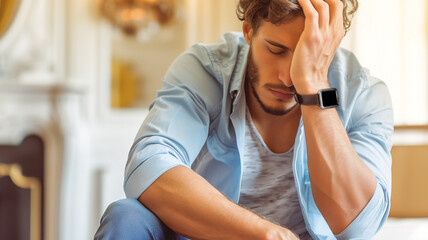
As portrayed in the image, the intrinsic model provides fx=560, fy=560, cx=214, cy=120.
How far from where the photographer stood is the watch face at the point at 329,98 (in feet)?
3.74

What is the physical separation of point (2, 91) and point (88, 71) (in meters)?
0.50

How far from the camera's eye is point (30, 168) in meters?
2.82

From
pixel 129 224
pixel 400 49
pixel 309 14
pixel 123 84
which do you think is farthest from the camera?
pixel 123 84

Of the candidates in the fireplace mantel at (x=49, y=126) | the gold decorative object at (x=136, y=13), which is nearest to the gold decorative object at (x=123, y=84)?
the gold decorative object at (x=136, y=13)

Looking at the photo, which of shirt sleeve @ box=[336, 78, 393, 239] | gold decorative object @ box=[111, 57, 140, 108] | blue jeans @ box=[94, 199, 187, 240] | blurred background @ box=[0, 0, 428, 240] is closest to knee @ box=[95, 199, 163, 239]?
blue jeans @ box=[94, 199, 187, 240]

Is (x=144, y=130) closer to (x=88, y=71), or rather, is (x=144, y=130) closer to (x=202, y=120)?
(x=202, y=120)

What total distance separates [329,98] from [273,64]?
0.45 ft

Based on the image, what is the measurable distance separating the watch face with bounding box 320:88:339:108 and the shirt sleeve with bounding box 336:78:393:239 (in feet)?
0.40

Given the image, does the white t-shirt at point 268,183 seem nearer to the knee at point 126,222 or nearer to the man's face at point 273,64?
the man's face at point 273,64

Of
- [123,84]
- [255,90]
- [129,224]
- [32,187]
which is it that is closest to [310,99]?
[255,90]

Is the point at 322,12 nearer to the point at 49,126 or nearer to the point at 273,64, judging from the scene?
the point at 273,64

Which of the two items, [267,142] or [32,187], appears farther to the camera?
[32,187]

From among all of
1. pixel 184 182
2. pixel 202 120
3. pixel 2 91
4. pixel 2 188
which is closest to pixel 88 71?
pixel 2 91

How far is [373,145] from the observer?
3.94ft
